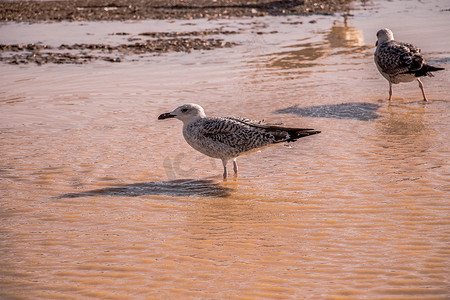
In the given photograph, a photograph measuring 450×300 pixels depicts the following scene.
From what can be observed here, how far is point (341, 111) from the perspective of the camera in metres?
11.8

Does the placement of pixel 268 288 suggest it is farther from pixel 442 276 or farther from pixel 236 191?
pixel 236 191

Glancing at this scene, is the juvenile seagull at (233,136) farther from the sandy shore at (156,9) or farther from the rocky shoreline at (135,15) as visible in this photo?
the sandy shore at (156,9)

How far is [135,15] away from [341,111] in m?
18.1

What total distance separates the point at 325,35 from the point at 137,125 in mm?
12095

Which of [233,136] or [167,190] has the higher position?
[233,136]

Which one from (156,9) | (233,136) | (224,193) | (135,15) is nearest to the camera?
(224,193)

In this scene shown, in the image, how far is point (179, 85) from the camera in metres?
14.9

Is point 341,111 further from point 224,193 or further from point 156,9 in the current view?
point 156,9

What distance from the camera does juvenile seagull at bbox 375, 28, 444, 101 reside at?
12.0 meters

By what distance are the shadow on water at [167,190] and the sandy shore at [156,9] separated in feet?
64.9

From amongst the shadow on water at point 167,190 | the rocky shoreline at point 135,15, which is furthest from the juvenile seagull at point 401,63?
the rocky shoreline at point 135,15

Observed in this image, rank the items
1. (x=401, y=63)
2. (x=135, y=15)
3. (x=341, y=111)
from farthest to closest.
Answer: (x=135, y=15), (x=401, y=63), (x=341, y=111)

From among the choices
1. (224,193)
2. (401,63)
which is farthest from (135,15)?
(224,193)

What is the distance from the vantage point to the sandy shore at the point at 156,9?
27.6 meters
